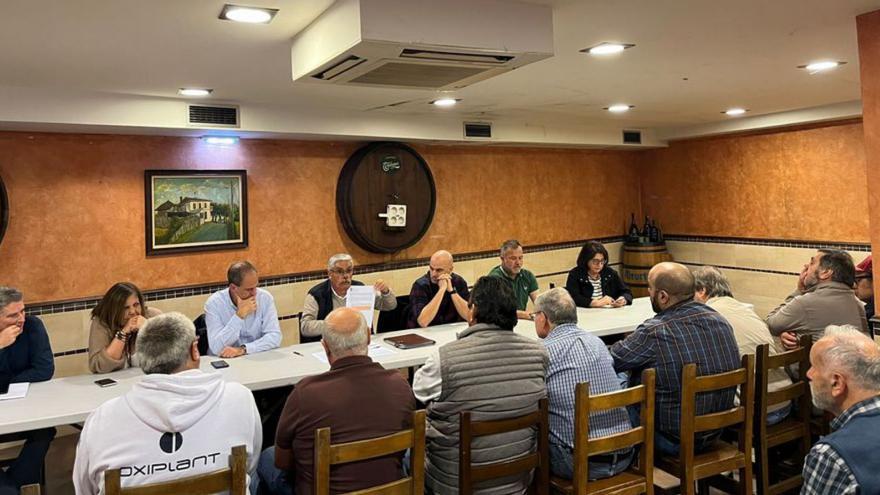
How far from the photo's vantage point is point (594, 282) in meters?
4.79

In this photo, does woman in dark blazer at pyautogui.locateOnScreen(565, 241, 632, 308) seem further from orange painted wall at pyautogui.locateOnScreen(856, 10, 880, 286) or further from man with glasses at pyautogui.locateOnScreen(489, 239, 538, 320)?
orange painted wall at pyautogui.locateOnScreen(856, 10, 880, 286)

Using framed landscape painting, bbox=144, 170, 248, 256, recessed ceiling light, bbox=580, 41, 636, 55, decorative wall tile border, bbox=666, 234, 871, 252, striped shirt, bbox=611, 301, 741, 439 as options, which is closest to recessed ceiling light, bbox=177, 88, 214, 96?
framed landscape painting, bbox=144, 170, 248, 256

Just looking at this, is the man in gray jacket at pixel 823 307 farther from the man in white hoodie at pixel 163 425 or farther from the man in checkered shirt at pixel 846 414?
the man in white hoodie at pixel 163 425

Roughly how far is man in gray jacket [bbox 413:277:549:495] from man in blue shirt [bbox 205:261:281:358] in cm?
141

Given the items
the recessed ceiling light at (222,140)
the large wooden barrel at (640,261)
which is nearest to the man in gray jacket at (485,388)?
the recessed ceiling light at (222,140)

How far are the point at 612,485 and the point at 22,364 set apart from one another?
2.74 metres

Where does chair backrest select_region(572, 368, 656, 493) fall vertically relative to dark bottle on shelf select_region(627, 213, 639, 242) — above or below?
below

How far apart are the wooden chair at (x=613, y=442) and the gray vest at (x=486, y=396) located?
0.62 feet

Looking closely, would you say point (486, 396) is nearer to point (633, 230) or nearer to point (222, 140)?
point (222, 140)

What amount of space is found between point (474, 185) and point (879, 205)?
13.6ft

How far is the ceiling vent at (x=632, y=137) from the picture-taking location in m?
7.03

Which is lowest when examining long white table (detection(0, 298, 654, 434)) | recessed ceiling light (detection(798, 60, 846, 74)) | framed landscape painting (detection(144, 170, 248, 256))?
long white table (detection(0, 298, 654, 434))

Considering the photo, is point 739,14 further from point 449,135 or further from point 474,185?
point 474,185

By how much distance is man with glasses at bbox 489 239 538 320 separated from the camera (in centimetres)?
462
